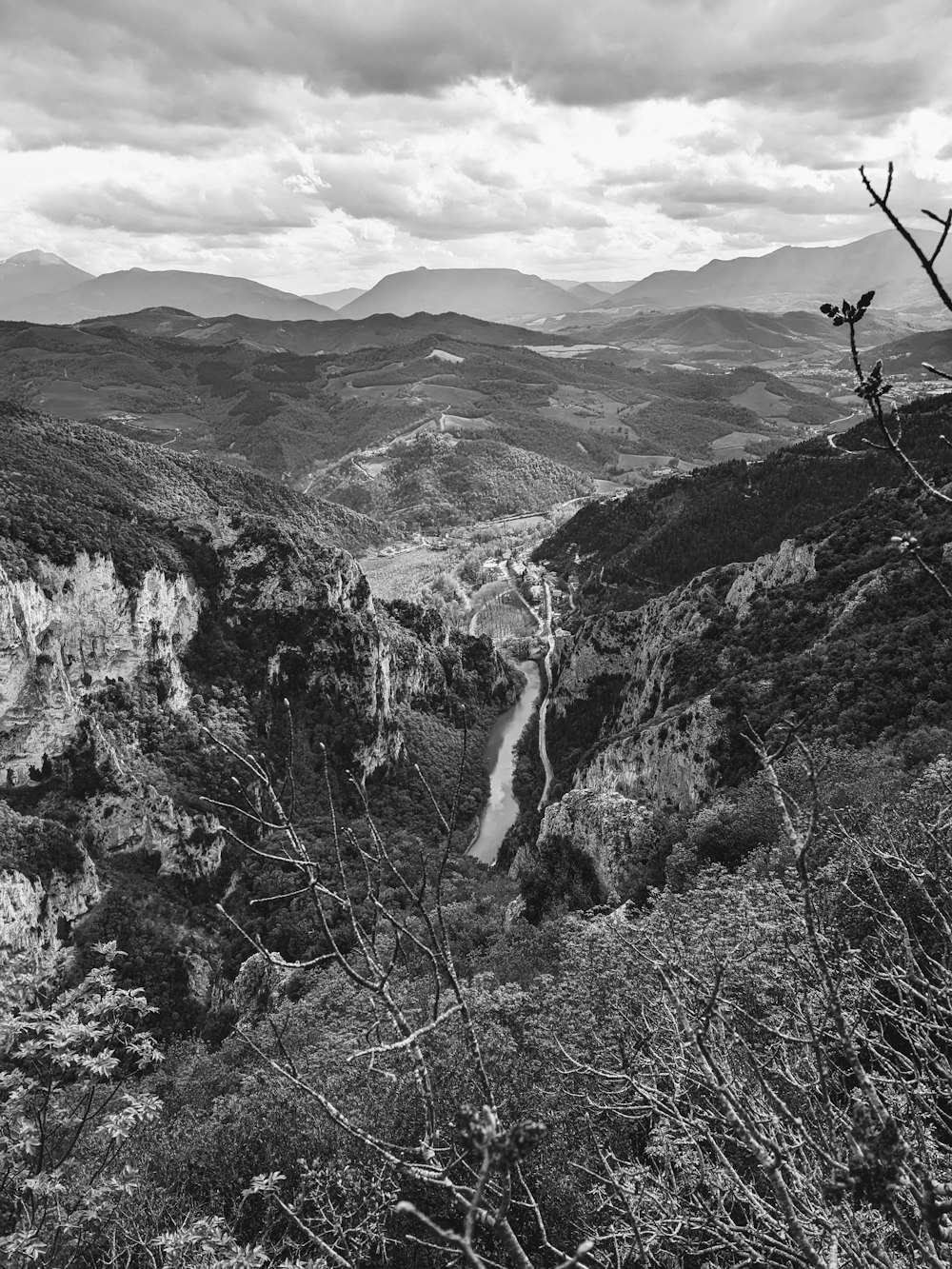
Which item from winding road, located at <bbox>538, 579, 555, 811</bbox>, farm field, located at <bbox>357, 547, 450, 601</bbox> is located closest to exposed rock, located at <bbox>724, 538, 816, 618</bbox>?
winding road, located at <bbox>538, 579, 555, 811</bbox>

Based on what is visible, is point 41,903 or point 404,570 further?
point 404,570

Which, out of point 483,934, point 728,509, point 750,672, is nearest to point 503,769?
point 750,672

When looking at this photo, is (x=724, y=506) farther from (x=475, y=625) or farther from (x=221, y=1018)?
(x=221, y=1018)

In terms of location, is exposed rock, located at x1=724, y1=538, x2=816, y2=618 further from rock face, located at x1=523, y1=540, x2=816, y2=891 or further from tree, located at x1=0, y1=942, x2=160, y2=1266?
tree, located at x1=0, y1=942, x2=160, y2=1266

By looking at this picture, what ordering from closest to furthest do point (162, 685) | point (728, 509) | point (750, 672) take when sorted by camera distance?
point (750, 672) < point (162, 685) < point (728, 509)

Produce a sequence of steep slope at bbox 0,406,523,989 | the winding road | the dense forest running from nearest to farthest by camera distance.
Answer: the dense forest, steep slope at bbox 0,406,523,989, the winding road

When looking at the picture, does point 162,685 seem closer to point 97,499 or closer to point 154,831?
point 154,831

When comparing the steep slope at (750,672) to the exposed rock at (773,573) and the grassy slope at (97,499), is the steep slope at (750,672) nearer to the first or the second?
the exposed rock at (773,573)
